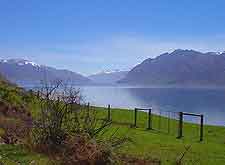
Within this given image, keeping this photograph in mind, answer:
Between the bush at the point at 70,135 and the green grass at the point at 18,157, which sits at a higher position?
the bush at the point at 70,135

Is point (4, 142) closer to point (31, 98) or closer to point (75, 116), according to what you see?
point (75, 116)

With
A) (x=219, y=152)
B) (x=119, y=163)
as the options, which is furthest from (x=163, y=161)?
(x=219, y=152)

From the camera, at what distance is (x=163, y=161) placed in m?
14.7

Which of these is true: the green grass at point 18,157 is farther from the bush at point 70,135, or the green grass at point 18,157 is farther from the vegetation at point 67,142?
the bush at point 70,135

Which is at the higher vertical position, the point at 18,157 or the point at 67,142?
the point at 67,142

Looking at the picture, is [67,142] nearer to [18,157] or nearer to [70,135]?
[70,135]

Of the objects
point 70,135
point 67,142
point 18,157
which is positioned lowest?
point 18,157

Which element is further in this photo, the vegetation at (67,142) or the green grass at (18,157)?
the vegetation at (67,142)

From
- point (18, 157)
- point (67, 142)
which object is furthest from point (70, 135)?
point (18, 157)

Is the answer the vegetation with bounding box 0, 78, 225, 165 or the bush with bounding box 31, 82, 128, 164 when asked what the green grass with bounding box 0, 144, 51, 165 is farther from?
the bush with bounding box 31, 82, 128, 164

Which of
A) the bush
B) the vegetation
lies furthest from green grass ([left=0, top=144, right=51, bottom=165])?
the bush

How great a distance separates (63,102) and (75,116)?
71cm

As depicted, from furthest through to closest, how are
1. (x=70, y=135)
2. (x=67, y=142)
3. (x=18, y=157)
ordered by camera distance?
(x=70, y=135) → (x=67, y=142) → (x=18, y=157)

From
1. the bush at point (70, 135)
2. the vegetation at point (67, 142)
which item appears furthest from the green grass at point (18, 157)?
the bush at point (70, 135)
